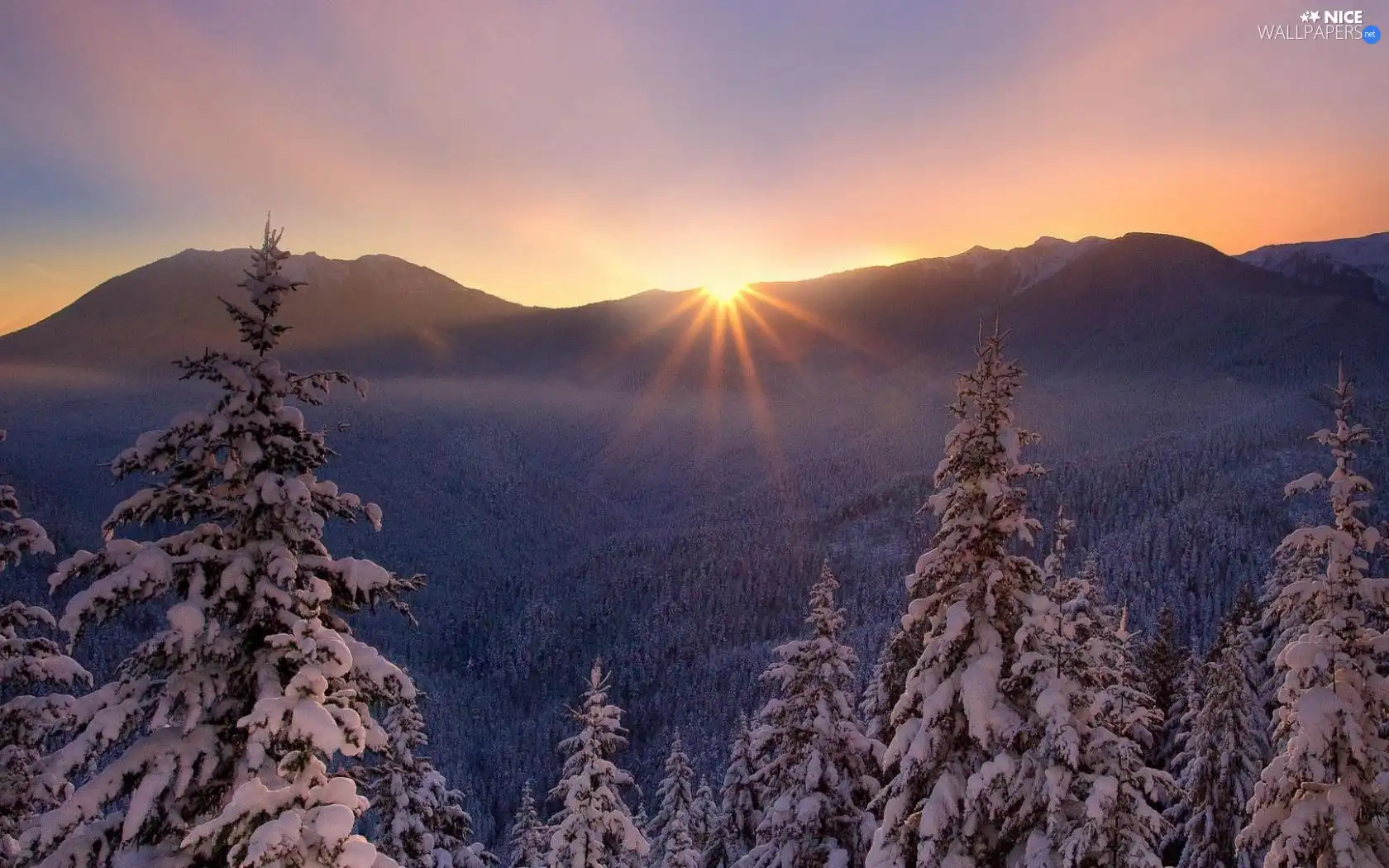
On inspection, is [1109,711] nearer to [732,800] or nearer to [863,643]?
[732,800]

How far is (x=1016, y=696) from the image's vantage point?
11.2 m

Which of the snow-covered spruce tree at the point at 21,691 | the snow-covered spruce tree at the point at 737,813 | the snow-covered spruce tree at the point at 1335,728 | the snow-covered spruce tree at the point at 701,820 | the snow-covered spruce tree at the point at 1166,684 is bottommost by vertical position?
the snow-covered spruce tree at the point at 1166,684

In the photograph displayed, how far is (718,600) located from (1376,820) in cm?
17269

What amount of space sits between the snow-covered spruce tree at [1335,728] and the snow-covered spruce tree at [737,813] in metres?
9.14

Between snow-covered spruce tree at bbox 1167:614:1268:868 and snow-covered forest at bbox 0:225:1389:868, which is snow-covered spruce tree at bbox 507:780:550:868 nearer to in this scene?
snow-covered forest at bbox 0:225:1389:868

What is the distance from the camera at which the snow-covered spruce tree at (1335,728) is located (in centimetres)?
1138

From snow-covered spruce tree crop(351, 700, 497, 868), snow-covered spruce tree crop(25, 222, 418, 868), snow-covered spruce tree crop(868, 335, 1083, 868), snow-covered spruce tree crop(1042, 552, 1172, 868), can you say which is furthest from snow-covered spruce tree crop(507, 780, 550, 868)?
snow-covered spruce tree crop(25, 222, 418, 868)

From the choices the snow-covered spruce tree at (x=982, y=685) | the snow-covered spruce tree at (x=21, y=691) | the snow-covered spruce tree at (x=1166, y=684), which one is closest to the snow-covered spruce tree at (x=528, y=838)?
the snow-covered spruce tree at (x=21, y=691)

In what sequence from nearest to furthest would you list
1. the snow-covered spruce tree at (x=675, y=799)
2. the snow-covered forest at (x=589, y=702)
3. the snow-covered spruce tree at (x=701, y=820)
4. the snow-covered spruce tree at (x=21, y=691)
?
the snow-covered forest at (x=589, y=702), the snow-covered spruce tree at (x=21, y=691), the snow-covered spruce tree at (x=675, y=799), the snow-covered spruce tree at (x=701, y=820)

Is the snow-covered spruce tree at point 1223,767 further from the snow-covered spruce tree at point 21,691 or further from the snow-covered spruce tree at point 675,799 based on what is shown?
the snow-covered spruce tree at point 21,691

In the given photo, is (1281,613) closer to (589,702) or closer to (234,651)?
(589,702)

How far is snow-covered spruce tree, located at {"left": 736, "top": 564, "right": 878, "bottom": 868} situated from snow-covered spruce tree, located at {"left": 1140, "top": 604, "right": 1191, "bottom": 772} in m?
23.5

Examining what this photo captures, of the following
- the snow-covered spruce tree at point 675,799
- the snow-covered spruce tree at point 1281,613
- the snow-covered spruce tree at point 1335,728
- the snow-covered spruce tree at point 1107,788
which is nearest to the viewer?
the snow-covered spruce tree at point 1107,788

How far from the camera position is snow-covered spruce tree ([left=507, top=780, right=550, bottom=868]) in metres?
25.1
